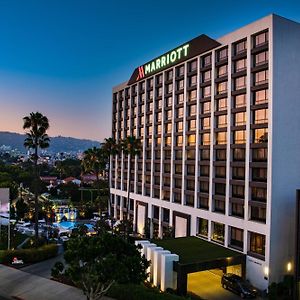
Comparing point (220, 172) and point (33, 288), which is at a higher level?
point (220, 172)

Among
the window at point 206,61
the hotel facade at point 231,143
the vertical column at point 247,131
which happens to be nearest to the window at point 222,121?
the hotel facade at point 231,143

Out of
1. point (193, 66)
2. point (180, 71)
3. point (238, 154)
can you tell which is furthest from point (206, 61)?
point (238, 154)

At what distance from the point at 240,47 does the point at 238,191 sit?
20717 mm

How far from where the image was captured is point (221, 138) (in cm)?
5547

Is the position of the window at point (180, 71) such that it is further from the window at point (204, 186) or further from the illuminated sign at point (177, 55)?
the window at point (204, 186)

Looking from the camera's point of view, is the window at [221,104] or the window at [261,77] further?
the window at [221,104]

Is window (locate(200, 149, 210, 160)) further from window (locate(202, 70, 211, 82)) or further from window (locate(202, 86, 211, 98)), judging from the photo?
window (locate(202, 70, 211, 82))

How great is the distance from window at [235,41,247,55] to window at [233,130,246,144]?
11576mm

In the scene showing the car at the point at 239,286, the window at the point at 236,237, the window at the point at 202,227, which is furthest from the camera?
the window at the point at 202,227

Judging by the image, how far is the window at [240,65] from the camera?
50.9 m

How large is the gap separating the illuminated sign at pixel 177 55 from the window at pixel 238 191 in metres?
22.2

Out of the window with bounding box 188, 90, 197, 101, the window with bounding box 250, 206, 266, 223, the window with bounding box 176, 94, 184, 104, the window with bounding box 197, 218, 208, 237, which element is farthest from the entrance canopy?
the window with bounding box 176, 94, 184, 104

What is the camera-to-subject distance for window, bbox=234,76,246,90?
5100cm

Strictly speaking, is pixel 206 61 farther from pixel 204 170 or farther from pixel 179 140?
pixel 204 170
